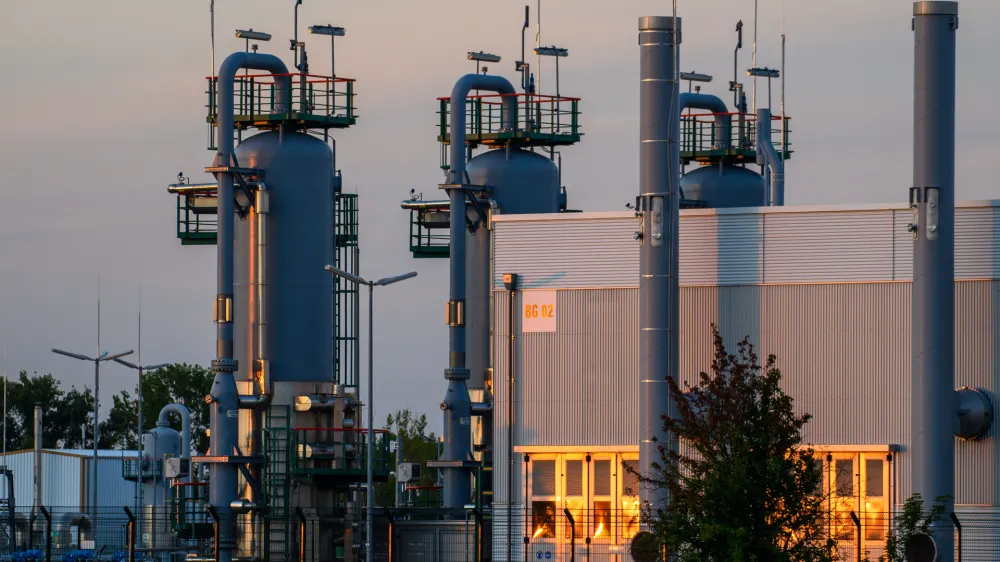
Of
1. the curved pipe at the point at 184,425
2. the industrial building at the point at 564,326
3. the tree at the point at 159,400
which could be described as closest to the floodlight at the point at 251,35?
the industrial building at the point at 564,326

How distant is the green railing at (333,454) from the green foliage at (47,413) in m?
89.6

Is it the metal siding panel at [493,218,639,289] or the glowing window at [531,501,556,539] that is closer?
the glowing window at [531,501,556,539]

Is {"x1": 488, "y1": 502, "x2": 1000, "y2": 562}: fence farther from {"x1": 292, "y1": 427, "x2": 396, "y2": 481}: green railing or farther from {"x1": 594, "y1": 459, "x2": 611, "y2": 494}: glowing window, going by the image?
{"x1": 292, "y1": 427, "x2": 396, "y2": 481}: green railing

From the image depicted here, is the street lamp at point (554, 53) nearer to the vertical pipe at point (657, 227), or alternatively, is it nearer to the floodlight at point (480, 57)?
the floodlight at point (480, 57)

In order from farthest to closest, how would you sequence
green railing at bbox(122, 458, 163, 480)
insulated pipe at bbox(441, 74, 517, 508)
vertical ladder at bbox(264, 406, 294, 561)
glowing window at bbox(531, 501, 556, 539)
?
green railing at bbox(122, 458, 163, 480), insulated pipe at bbox(441, 74, 517, 508), vertical ladder at bbox(264, 406, 294, 561), glowing window at bbox(531, 501, 556, 539)

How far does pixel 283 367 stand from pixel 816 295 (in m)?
17.9

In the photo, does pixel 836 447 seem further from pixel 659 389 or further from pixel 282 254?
pixel 282 254

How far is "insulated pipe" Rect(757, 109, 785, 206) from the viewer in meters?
60.8

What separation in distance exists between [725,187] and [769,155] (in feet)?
26.4

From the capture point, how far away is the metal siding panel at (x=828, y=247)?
47.0 metres

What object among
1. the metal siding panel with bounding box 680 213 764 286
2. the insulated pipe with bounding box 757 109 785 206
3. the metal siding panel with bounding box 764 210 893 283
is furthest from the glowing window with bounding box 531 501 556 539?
the insulated pipe with bounding box 757 109 785 206

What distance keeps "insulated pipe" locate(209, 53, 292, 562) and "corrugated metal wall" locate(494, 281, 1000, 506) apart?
931 centimetres

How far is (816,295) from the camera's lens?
47.5 metres

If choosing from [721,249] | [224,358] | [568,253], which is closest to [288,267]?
[224,358]
